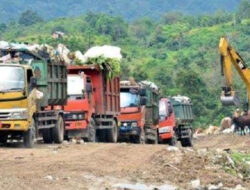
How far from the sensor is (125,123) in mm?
35719

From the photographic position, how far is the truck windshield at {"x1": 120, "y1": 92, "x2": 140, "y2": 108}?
35781mm

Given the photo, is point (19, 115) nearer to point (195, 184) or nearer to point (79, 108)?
point (79, 108)

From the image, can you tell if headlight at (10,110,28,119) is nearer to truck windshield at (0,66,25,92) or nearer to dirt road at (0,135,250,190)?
truck windshield at (0,66,25,92)

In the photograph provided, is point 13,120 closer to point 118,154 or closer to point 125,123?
point 118,154

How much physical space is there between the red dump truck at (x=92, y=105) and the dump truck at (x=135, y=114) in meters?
0.82

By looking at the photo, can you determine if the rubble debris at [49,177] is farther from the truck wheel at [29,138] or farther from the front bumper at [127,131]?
the front bumper at [127,131]

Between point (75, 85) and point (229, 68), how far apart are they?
53.8 feet

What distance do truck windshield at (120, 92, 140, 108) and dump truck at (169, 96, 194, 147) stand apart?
6585mm

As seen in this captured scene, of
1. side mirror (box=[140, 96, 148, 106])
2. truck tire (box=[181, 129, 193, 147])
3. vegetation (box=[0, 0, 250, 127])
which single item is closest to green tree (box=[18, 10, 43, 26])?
vegetation (box=[0, 0, 250, 127])

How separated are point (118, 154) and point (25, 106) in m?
3.59

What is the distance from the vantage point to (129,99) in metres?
36.2

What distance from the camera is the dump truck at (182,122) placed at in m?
44.3

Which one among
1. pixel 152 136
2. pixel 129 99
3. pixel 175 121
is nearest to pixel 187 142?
pixel 175 121

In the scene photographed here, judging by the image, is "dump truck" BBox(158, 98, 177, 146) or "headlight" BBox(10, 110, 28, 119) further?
"dump truck" BBox(158, 98, 177, 146)
